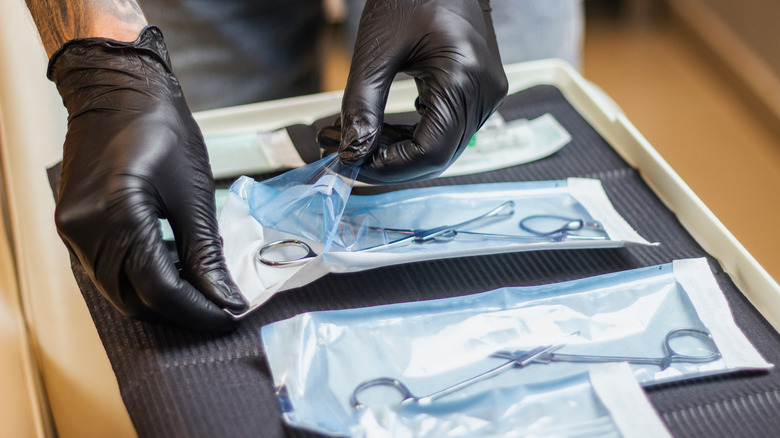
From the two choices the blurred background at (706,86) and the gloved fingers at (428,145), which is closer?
the gloved fingers at (428,145)

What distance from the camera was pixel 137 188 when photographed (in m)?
0.63

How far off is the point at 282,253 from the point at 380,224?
0.35 feet

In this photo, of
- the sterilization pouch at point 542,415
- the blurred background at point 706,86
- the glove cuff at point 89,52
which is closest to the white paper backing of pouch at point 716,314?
the sterilization pouch at point 542,415

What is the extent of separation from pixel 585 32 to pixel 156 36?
5.88 feet

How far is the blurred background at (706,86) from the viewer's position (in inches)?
67.8

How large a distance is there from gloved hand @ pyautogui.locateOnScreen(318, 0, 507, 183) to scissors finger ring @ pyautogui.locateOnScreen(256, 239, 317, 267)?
0.09 meters

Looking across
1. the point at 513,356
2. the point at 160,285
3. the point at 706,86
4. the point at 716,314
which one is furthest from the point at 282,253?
the point at 706,86

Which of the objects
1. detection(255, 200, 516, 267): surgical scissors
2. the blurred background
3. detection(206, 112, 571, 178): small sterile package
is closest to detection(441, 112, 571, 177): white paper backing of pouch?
detection(206, 112, 571, 178): small sterile package

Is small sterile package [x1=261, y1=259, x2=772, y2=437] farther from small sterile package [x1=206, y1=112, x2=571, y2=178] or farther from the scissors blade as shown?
small sterile package [x1=206, y1=112, x2=571, y2=178]

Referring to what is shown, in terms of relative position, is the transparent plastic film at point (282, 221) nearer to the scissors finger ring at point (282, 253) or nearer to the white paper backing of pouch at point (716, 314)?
the scissors finger ring at point (282, 253)

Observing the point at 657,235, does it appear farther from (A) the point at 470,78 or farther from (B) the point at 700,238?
(A) the point at 470,78

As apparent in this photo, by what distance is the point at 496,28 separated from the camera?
1082 millimetres

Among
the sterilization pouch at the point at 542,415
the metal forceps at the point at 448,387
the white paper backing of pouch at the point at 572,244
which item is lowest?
the sterilization pouch at the point at 542,415

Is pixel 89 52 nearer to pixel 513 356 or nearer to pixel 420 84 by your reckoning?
pixel 420 84
